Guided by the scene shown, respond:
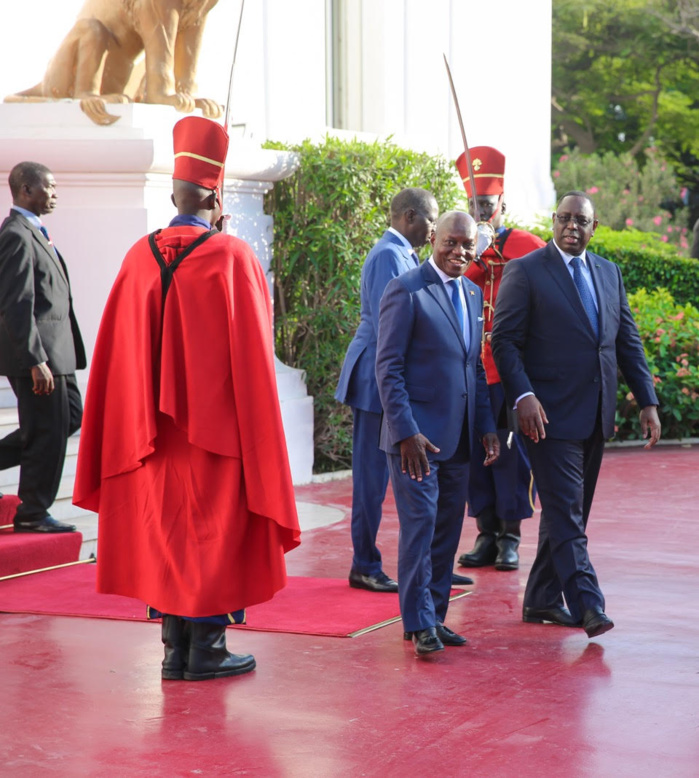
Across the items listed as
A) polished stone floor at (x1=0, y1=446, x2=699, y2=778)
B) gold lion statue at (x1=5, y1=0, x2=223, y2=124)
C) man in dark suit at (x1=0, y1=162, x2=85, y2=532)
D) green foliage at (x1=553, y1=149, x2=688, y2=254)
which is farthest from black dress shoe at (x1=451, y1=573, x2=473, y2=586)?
green foliage at (x1=553, y1=149, x2=688, y2=254)

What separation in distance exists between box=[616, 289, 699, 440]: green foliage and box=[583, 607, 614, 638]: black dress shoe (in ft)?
20.3

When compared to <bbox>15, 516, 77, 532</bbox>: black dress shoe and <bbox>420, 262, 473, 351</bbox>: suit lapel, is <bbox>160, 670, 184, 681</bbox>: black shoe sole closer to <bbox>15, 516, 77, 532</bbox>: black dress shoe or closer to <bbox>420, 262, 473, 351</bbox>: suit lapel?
<bbox>420, 262, 473, 351</bbox>: suit lapel

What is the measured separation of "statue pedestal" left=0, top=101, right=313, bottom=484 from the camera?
28.0ft

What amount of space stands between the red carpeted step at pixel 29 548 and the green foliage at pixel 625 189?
17404 millimetres

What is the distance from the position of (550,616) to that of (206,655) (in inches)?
63.2

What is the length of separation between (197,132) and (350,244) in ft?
16.8

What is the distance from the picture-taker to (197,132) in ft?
16.7

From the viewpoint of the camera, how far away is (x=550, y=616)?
584 cm

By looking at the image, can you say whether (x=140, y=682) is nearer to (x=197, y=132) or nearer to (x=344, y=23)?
(x=197, y=132)

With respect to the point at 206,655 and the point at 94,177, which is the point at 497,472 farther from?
the point at 94,177

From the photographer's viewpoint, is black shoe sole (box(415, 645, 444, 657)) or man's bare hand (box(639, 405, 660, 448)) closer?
black shoe sole (box(415, 645, 444, 657))

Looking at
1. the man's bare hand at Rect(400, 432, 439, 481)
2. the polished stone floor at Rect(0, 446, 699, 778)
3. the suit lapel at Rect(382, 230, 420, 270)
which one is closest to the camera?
the polished stone floor at Rect(0, 446, 699, 778)

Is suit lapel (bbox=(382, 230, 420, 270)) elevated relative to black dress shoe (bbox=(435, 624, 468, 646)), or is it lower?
elevated

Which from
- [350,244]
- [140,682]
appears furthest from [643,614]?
[350,244]
